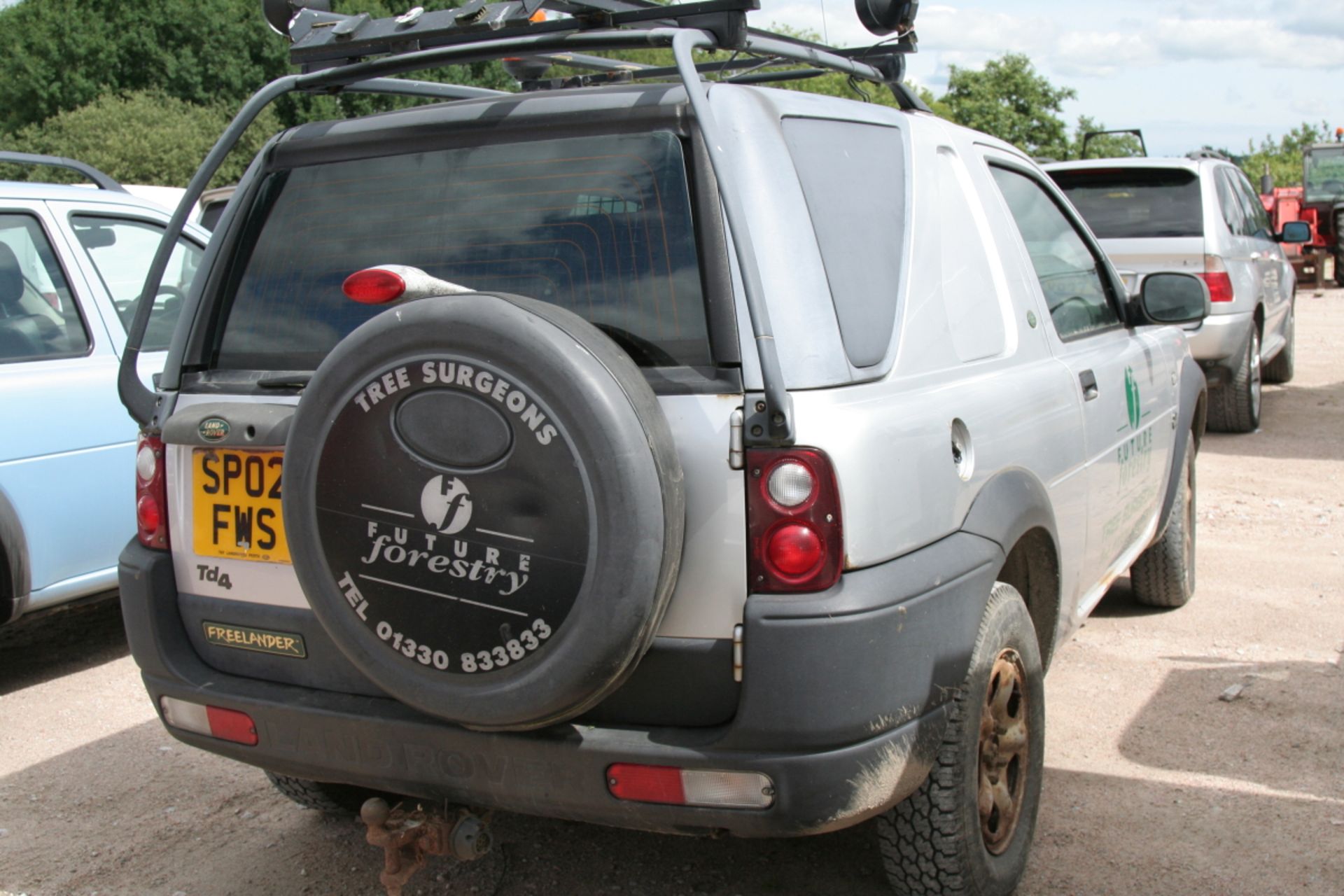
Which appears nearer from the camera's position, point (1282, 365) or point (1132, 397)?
point (1132, 397)

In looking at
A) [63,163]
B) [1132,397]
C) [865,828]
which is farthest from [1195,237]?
[63,163]

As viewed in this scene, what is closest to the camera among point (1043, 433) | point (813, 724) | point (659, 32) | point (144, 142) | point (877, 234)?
point (813, 724)

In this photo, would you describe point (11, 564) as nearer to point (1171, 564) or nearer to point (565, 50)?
point (565, 50)

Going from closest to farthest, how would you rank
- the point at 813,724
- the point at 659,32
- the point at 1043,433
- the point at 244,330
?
the point at 813,724, the point at 659,32, the point at 244,330, the point at 1043,433

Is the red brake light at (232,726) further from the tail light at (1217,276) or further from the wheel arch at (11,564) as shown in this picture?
the tail light at (1217,276)

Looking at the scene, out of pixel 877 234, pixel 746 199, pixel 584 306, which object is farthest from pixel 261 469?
pixel 877 234

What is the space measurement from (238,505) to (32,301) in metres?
2.60

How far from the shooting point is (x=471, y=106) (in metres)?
2.75

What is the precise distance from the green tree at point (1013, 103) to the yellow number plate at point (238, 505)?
42.3 meters

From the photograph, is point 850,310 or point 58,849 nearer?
point 850,310

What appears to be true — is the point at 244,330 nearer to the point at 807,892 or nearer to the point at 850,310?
the point at 850,310

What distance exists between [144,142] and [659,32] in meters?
37.6

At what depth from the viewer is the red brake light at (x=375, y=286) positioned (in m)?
2.34

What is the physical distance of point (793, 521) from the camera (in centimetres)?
230
